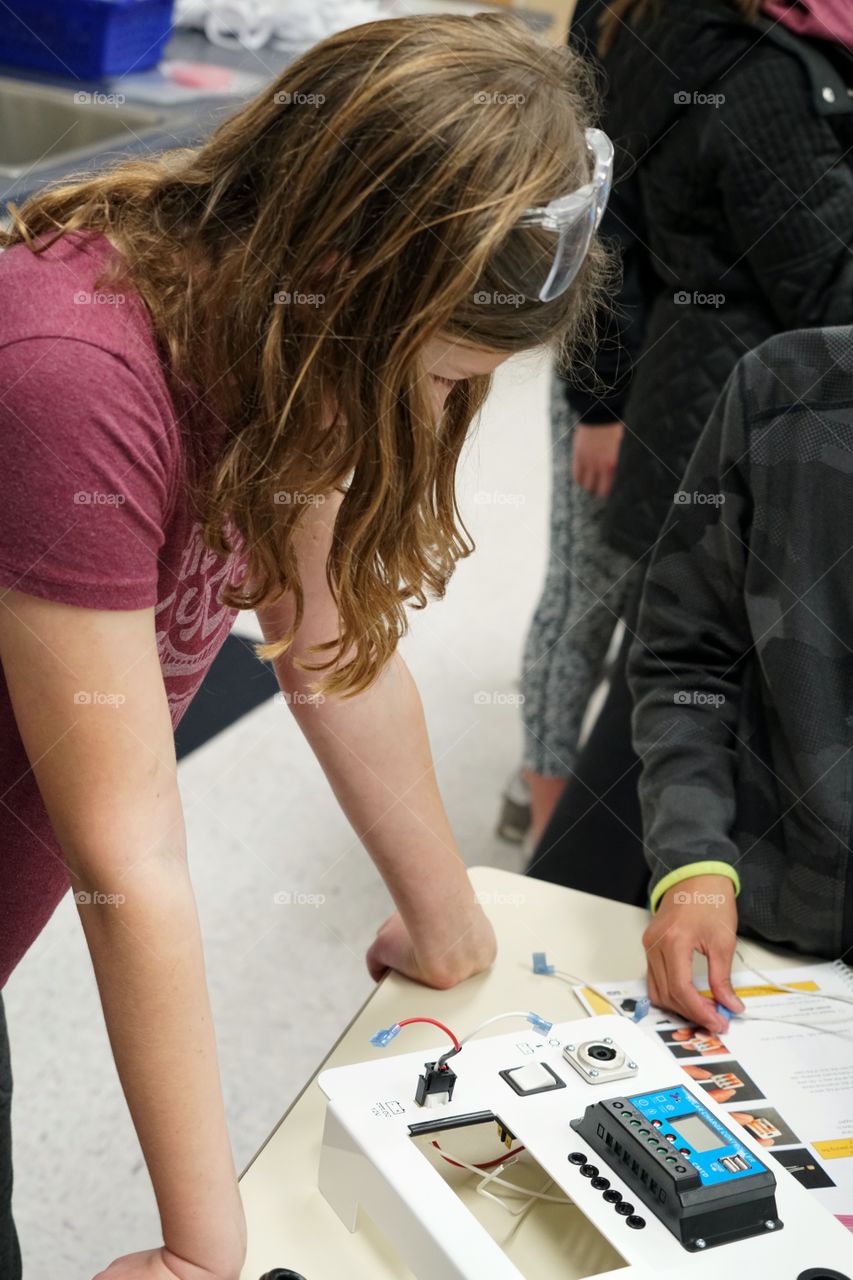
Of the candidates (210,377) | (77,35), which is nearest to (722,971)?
(210,377)

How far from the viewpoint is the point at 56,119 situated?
2.55m

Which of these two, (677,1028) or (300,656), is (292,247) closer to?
(300,656)

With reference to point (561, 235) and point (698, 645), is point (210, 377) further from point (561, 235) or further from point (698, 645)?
point (698, 645)

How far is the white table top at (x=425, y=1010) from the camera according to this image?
80 centimetres

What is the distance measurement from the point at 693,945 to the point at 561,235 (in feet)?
1.94

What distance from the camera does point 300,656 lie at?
1.01m

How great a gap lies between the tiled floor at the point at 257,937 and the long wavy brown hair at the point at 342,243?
0.21 metres

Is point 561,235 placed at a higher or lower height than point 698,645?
higher

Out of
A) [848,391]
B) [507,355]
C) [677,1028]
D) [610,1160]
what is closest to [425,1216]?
[610,1160]

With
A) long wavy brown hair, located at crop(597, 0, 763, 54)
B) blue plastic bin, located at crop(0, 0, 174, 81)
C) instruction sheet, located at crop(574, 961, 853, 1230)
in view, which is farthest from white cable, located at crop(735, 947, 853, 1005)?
blue plastic bin, located at crop(0, 0, 174, 81)

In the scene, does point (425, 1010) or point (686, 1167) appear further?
point (425, 1010)

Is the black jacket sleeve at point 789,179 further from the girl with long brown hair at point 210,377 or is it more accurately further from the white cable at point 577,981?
the white cable at point 577,981

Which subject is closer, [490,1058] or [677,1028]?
[490,1058]

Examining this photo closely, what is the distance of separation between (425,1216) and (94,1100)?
4.06 ft
